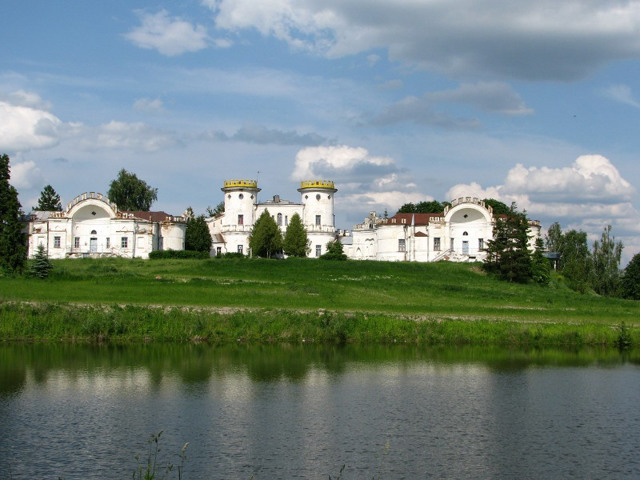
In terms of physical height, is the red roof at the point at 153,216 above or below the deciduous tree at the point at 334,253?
above

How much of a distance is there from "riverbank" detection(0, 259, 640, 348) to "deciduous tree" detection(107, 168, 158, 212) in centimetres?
4554

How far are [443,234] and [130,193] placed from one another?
149 ft

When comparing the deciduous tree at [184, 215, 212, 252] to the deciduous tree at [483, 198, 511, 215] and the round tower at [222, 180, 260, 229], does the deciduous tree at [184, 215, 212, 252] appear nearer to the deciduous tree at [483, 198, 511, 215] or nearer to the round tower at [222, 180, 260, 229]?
the round tower at [222, 180, 260, 229]

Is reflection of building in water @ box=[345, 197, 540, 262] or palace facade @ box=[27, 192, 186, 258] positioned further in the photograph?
reflection of building in water @ box=[345, 197, 540, 262]

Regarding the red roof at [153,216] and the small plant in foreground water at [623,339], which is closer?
the small plant in foreground water at [623,339]

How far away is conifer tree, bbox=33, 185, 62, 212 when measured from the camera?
101250 mm

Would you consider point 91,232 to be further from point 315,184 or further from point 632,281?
point 632,281

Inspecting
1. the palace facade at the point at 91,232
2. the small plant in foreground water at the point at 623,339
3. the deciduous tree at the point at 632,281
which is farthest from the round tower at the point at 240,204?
the small plant in foreground water at the point at 623,339

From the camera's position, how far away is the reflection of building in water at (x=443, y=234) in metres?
77.9

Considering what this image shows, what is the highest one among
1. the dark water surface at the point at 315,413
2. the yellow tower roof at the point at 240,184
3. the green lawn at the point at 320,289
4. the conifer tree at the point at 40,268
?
the yellow tower roof at the point at 240,184

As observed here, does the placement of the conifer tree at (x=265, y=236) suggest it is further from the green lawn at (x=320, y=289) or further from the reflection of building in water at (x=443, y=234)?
the reflection of building in water at (x=443, y=234)

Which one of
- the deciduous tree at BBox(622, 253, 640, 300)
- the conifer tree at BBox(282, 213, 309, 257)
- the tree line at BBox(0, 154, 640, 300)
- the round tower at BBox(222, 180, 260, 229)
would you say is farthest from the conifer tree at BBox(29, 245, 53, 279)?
the deciduous tree at BBox(622, 253, 640, 300)

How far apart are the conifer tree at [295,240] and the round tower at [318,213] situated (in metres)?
3.09

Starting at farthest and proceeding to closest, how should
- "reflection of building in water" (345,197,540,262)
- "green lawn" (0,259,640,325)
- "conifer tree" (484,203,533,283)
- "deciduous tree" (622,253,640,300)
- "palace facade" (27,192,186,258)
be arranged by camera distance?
1. "deciduous tree" (622,253,640,300)
2. "reflection of building in water" (345,197,540,262)
3. "palace facade" (27,192,186,258)
4. "conifer tree" (484,203,533,283)
5. "green lawn" (0,259,640,325)
